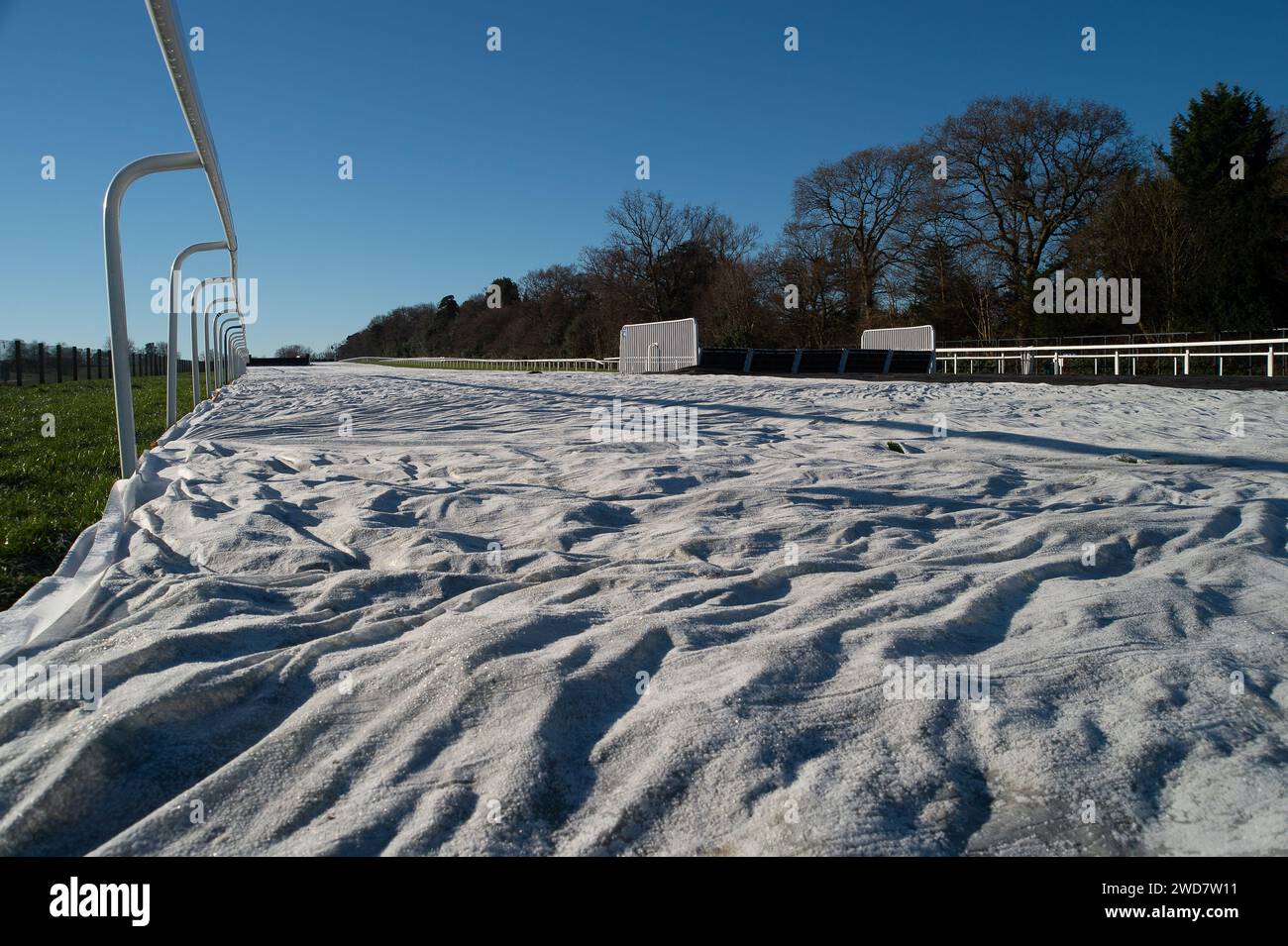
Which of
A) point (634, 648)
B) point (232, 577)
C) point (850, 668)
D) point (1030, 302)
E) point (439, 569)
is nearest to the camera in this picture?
point (850, 668)

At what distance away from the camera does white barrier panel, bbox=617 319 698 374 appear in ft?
81.0

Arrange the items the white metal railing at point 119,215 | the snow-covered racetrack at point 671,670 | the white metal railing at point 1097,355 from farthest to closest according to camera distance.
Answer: the white metal railing at point 1097,355, the white metal railing at point 119,215, the snow-covered racetrack at point 671,670

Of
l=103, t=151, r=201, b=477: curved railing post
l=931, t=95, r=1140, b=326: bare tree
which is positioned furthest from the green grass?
l=931, t=95, r=1140, b=326: bare tree

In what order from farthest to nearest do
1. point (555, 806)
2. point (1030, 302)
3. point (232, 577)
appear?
point (1030, 302)
point (232, 577)
point (555, 806)

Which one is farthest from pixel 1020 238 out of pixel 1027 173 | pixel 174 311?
pixel 174 311

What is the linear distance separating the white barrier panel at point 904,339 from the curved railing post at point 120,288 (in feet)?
69.5

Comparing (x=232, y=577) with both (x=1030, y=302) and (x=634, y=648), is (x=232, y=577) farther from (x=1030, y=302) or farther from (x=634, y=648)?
(x=1030, y=302)

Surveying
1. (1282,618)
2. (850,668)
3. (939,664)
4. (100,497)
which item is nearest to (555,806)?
(850,668)

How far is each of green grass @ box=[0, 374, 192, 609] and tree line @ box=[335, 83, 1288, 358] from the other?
14.5m

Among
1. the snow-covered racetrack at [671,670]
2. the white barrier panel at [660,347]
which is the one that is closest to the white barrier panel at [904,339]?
the white barrier panel at [660,347]

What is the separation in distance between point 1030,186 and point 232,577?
36288 millimetres

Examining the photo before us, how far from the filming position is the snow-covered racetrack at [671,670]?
1.92 m

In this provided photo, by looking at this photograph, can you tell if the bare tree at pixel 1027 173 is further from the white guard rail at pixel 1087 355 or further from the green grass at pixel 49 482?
the green grass at pixel 49 482
